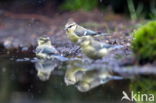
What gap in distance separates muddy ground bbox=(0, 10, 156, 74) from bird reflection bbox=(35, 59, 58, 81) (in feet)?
2.20

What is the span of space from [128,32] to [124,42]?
4.91 feet

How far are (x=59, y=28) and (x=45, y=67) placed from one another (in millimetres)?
4529

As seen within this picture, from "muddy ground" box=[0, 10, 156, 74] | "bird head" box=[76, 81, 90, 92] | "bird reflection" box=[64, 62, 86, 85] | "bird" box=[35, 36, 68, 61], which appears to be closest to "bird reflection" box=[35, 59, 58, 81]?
"bird" box=[35, 36, 68, 61]

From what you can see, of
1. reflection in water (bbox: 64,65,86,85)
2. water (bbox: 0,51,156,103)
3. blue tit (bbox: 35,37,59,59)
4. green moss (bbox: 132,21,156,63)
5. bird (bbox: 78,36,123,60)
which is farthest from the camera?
blue tit (bbox: 35,37,59,59)

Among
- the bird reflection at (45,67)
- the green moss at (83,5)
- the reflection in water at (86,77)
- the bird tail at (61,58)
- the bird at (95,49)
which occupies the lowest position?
the reflection in water at (86,77)

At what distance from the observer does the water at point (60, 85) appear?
713cm

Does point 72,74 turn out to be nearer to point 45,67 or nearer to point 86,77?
point 86,77

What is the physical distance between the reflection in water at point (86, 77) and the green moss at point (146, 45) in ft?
1.94

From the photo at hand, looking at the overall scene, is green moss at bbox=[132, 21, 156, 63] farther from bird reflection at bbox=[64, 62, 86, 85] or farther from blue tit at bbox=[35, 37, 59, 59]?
blue tit at bbox=[35, 37, 59, 59]

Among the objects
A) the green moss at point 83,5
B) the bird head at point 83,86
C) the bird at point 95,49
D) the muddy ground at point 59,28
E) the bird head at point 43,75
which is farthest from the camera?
the green moss at point 83,5

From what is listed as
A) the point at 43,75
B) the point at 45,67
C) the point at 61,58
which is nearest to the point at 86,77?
the point at 43,75

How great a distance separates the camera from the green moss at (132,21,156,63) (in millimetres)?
8305

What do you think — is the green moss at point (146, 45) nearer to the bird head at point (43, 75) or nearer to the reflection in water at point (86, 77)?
the reflection in water at point (86, 77)

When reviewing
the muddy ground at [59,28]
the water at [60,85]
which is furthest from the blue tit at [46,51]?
the muddy ground at [59,28]
